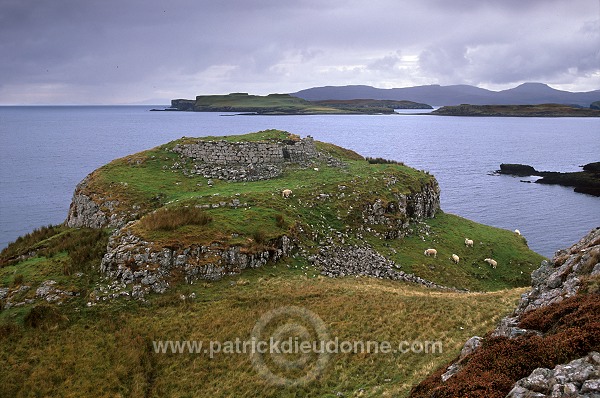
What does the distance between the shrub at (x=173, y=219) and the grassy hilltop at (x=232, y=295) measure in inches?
4.5

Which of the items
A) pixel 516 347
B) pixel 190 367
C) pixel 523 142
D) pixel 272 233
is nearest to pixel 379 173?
pixel 272 233

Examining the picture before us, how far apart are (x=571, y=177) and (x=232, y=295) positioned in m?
105

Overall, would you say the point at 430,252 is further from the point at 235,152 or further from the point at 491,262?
the point at 235,152

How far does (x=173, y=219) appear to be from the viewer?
33.1 m

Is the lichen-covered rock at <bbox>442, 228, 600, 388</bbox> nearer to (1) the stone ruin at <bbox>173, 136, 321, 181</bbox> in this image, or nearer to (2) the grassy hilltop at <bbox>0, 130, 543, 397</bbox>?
(2) the grassy hilltop at <bbox>0, 130, 543, 397</bbox>

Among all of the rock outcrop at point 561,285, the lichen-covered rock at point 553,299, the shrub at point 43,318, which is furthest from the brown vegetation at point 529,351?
the shrub at point 43,318

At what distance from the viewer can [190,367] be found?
22312mm

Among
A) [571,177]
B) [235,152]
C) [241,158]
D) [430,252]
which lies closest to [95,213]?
[235,152]

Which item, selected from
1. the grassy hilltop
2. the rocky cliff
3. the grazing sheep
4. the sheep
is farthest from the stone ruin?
the sheep

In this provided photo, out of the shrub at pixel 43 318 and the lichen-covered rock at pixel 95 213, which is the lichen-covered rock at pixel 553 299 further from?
the lichen-covered rock at pixel 95 213

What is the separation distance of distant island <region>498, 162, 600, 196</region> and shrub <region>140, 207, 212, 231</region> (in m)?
93.5

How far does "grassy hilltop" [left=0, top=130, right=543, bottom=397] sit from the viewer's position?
68.2 ft

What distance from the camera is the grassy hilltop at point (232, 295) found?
68.2 feet

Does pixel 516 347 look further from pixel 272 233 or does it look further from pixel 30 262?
pixel 30 262
